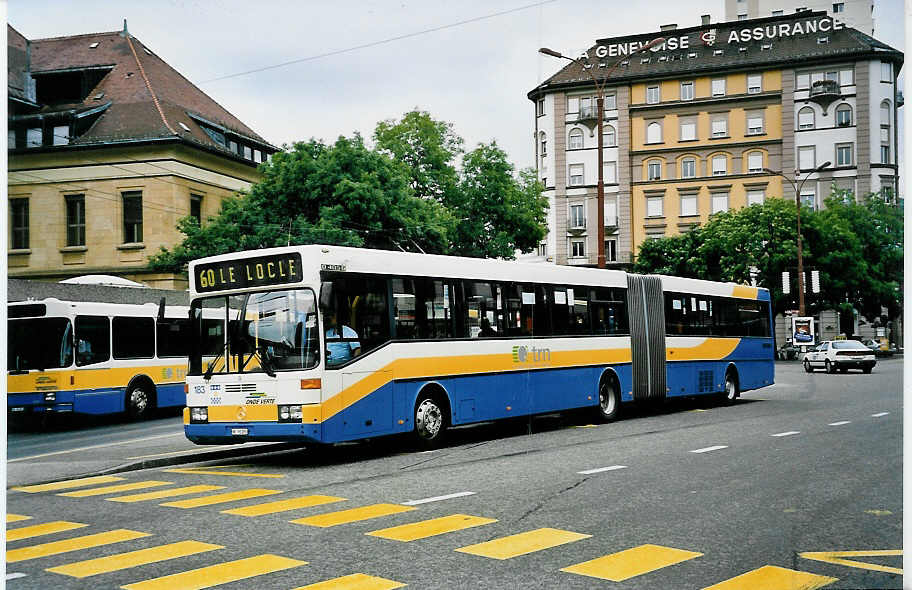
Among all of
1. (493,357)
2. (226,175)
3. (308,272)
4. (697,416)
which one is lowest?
(697,416)

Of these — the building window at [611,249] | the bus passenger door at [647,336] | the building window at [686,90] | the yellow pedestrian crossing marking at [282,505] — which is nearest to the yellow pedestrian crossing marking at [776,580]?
the yellow pedestrian crossing marking at [282,505]

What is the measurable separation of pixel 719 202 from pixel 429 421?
4.86 metres

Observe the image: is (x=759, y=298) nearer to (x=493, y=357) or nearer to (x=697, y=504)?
(x=493, y=357)

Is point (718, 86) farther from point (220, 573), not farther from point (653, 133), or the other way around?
point (220, 573)

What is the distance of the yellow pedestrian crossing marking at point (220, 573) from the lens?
6.30 meters

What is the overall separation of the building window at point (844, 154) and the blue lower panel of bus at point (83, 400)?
14.5 metres

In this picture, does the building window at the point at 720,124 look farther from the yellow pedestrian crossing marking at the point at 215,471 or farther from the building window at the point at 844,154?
the yellow pedestrian crossing marking at the point at 215,471

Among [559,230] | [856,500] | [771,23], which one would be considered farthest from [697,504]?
[559,230]

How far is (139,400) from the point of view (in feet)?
74.5

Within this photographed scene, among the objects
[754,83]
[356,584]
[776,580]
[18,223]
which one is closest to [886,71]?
[776,580]

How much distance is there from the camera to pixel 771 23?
31.7 ft

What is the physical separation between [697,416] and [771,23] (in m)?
11.4

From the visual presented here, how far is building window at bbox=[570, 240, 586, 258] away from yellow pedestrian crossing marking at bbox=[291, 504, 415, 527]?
→ 7721 mm

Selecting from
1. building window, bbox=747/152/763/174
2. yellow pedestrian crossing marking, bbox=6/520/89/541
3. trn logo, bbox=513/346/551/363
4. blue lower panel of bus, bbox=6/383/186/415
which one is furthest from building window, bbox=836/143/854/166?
blue lower panel of bus, bbox=6/383/186/415
